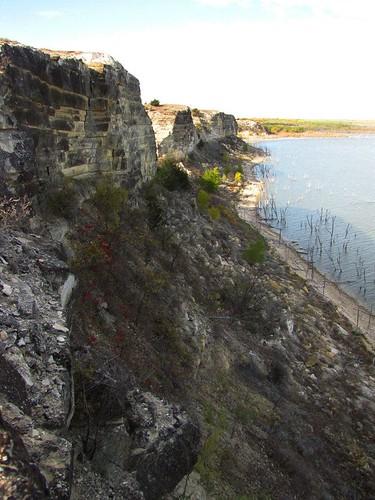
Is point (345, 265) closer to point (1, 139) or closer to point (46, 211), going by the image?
point (46, 211)

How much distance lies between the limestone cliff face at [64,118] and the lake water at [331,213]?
76.0 feet

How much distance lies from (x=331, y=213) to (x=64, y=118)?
47.3m

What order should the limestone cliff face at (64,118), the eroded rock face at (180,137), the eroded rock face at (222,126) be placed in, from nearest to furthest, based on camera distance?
the limestone cliff face at (64,118), the eroded rock face at (180,137), the eroded rock face at (222,126)

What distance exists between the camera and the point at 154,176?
32.8 metres

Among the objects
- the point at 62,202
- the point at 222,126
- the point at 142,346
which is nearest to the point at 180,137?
the point at 62,202

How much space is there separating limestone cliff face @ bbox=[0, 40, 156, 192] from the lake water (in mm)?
23156

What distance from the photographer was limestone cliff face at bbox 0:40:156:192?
Result: 43.7 feet

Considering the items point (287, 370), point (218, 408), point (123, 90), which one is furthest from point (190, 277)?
point (123, 90)

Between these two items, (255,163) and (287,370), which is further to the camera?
(255,163)

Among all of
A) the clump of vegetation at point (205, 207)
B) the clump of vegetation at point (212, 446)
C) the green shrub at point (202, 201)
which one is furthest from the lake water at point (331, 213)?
the clump of vegetation at point (212, 446)

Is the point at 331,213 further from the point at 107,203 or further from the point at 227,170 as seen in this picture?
the point at 107,203

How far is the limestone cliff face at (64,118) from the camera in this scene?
13305mm

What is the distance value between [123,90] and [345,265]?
2818 cm

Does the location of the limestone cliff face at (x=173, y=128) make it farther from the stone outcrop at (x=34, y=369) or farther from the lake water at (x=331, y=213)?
the stone outcrop at (x=34, y=369)
